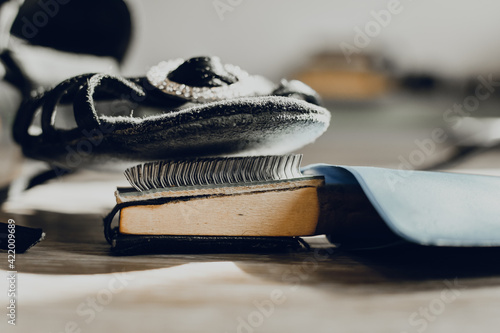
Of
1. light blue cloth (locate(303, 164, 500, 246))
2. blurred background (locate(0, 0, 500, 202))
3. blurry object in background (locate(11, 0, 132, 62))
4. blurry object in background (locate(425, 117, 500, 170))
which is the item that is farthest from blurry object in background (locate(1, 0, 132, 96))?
blurred background (locate(0, 0, 500, 202))

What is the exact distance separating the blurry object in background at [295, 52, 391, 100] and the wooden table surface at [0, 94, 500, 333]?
5.68 ft

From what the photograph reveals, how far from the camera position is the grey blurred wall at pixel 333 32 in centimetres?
183

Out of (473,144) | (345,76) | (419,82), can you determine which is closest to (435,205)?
(473,144)

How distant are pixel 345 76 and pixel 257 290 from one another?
6.30 ft

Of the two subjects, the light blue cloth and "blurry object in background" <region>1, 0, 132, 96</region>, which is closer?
the light blue cloth

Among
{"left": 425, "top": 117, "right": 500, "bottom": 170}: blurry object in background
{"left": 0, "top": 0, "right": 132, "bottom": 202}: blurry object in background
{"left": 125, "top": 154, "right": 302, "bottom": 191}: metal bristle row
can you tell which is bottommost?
{"left": 425, "top": 117, "right": 500, "bottom": 170}: blurry object in background

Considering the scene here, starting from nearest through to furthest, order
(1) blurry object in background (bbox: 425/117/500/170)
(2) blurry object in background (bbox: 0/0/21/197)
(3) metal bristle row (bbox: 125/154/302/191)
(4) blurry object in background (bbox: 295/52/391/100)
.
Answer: (3) metal bristle row (bbox: 125/154/302/191) < (2) blurry object in background (bbox: 0/0/21/197) < (1) blurry object in background (bbox: 425/117/500/170) < (4) blurry object in background (bbox: 295/52/391/100)

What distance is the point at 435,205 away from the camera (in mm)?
315

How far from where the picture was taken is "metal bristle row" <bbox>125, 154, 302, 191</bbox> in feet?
1.18

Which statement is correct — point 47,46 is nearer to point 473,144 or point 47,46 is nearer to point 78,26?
point 78,26

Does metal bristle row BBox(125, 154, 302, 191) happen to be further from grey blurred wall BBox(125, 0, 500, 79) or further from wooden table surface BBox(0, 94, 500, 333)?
grey blurred wall BBox(125, 0, 500, 79)

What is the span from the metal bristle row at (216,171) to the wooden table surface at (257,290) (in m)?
0.07

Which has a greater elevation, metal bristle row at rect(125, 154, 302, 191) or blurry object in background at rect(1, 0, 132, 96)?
blurry object in background at rect(1, 0, 132, 96)

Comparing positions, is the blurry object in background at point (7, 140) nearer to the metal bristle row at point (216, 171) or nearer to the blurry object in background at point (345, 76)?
the metal bristle row at point (216, 171)
